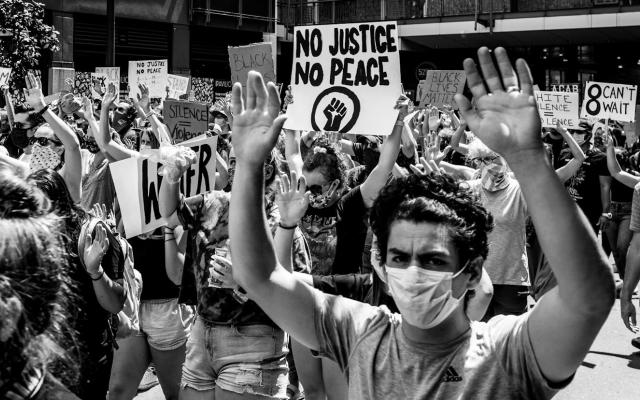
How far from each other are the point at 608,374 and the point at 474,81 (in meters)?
5.30

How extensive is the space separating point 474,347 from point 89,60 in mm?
25933

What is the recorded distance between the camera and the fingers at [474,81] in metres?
2.02

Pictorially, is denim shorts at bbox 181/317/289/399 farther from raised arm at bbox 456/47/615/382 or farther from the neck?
raised arm at bbox 456/47/615/382

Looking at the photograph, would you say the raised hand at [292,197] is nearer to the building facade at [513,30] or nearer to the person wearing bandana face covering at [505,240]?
the person wearing bandana face covering at [505,240]

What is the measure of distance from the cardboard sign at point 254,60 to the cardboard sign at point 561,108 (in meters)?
5.47

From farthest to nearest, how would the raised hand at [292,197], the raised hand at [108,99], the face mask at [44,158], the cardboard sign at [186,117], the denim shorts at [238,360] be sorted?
the cardboard sign at [186,117], the raised hand at [108,99], the face mask at [44,158], the denim shorts at [238,360], the raised hand at [292,197]

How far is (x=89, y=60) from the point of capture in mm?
26438

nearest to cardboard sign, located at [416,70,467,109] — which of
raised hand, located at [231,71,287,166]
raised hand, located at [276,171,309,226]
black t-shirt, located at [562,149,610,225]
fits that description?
black t-shirt, located at [562,149,610,225]

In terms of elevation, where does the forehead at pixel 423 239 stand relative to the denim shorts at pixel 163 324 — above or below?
above

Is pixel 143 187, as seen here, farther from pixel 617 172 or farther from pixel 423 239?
pixel 617 172

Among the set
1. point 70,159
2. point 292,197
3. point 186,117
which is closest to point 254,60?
point 186,117

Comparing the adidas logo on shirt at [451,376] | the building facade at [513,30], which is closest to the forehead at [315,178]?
the adidas logo on shirt at [451,376]

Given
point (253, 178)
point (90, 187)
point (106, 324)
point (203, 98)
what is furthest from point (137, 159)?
point (203, 98)

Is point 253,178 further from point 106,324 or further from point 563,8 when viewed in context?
point 563,8
